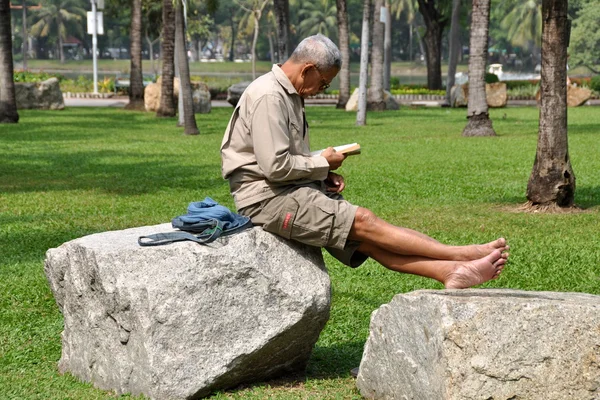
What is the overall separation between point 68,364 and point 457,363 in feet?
7.74

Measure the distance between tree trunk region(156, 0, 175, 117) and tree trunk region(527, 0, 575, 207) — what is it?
Result: 60.0 ft

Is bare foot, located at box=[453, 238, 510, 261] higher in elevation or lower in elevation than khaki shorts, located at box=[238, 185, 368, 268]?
lower

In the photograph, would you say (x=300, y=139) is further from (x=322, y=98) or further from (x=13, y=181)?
(x=322, y=98)

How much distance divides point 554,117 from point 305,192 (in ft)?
21.4

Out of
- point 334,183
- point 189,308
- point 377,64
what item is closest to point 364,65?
point 377,64

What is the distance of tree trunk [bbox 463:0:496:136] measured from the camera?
70.4 feet

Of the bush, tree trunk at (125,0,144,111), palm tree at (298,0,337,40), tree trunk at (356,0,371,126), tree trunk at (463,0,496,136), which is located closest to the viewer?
tree trunk at (463,0,496,136)

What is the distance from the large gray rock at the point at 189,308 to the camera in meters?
5.06

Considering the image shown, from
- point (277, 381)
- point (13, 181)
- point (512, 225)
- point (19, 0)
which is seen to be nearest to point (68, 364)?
point (277, 381)

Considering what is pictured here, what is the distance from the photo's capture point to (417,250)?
18.1ft

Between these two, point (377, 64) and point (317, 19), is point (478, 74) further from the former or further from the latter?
point (317, 19)

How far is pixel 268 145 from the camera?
5.38 m

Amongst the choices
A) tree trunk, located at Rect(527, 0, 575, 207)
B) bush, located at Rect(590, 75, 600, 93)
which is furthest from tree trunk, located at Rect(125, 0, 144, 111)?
tree trunk, located at Rect(527, 0, 575, 207)

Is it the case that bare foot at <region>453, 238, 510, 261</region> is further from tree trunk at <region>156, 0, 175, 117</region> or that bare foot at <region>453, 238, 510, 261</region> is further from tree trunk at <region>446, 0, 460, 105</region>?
tree trunk at <region>446, 0, 460, 105</region>
